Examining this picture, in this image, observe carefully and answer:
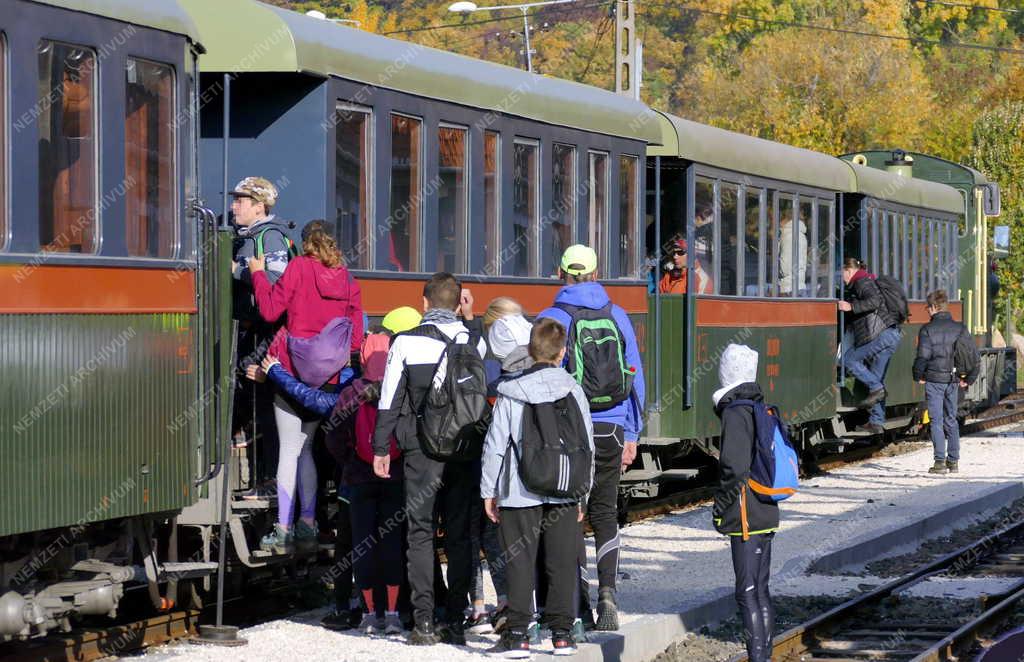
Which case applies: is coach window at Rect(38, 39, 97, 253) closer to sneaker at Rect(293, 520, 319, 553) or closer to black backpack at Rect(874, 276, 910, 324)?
sneaker at Rect(293, 520, 319, 553)

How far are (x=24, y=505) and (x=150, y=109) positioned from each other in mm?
2097

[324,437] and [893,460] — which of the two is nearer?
[324,437]

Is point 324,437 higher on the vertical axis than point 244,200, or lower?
lower

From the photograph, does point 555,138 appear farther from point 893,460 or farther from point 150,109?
point 893,460

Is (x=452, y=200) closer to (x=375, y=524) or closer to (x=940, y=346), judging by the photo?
(x=375, y=524)

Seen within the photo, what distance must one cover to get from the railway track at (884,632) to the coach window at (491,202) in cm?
325

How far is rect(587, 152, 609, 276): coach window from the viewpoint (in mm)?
13711

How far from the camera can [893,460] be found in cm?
2030

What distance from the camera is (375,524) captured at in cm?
904

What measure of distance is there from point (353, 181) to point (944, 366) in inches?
374

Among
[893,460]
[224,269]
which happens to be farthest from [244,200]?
[893,460]

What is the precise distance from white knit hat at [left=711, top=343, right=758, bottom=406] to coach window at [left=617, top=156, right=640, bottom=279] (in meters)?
6.00

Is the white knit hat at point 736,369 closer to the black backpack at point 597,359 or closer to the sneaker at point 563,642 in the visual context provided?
the black backpack at point 597,359

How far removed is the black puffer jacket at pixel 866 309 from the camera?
779 inches
